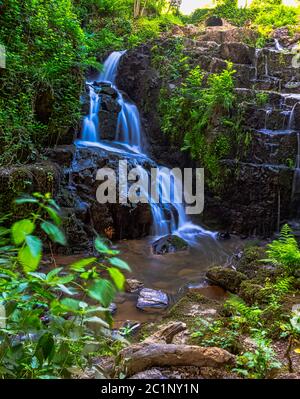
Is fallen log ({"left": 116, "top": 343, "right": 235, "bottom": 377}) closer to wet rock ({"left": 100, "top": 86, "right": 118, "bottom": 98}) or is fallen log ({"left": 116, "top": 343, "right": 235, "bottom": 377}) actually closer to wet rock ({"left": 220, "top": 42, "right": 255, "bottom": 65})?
wet rock ({"left": 100, "top": 86, "right": 118, "bottom": 98})

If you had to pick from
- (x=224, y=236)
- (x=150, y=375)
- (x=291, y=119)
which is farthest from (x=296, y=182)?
(x=150, y=375)

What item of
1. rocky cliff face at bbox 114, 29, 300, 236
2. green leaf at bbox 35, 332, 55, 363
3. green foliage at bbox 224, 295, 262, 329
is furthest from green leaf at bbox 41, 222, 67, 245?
rocky cliff face at bbox 114, 29, 300, 236

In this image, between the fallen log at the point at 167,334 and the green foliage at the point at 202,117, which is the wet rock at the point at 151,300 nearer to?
the fallen log at the point at 167,334

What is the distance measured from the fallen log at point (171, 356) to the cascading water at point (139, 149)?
640cm

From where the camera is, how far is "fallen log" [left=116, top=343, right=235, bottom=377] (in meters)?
2.20

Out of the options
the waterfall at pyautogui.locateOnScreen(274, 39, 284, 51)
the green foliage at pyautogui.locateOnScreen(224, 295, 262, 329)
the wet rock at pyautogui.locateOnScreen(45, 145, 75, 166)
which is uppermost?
the waterfall at pyautogui.locateOnScreen(274, 39, 284, 51)

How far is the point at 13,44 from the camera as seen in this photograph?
7168 millimetres

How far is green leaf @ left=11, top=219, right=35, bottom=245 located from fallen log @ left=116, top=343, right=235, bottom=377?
4.73 feet

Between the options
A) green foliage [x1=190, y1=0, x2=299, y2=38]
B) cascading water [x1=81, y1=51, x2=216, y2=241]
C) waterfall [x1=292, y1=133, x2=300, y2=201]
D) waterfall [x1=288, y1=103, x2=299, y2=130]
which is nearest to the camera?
cascading water [x1=81, y1=51, x2=216, y2=241]

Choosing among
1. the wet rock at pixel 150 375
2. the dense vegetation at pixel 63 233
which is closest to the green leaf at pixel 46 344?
the dense vegetation at pixel 63 233

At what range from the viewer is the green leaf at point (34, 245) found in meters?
0.99

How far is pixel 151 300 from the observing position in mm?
5297

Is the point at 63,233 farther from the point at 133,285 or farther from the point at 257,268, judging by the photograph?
the point at 257,268

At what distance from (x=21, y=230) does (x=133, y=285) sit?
5047 millimetres
